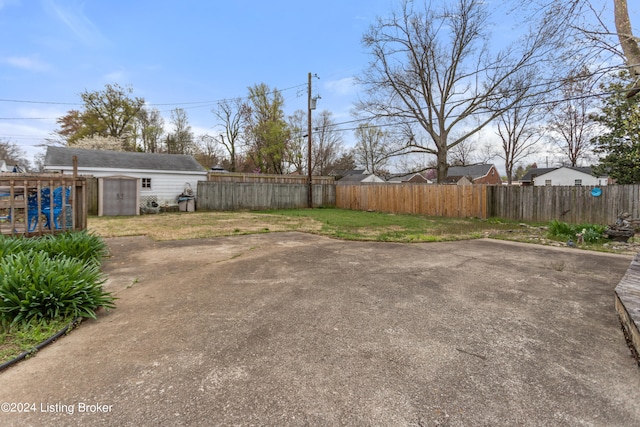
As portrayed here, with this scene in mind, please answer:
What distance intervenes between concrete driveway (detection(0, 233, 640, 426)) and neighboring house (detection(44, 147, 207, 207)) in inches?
510

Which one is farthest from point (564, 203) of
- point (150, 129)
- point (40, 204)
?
point (150, 129)

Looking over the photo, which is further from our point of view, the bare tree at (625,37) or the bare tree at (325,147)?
the bare tree at (325,147)

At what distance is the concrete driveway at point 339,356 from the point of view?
159 centimetres

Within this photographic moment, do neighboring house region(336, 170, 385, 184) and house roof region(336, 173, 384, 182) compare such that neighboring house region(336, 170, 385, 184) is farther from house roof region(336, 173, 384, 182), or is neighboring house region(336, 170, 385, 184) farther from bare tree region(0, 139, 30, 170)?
bare tree region(0, 139, 30, 170)

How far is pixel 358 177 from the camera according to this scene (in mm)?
38656

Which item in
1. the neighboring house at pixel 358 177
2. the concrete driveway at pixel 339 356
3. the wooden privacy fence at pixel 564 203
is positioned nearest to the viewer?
the concrete driveway at pixel 339 356

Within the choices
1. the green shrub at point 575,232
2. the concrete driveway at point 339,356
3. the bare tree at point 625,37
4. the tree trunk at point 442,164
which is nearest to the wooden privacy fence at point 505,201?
the tree trunk at point 442,164

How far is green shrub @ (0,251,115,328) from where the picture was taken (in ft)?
8.59

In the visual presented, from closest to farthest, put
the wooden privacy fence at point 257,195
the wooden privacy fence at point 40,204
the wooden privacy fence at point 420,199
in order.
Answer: the wooden privacy fence at point 40,204 < the wooden privacy fence at point 420,199 < the wooden privacy fence at point 257,195

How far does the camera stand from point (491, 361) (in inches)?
83.2

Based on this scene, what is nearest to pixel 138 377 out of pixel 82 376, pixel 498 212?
pixel 82 376

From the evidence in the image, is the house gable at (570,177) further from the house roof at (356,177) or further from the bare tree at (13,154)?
the bare tree at (13,154)

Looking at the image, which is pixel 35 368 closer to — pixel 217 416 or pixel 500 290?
pixel 217 416

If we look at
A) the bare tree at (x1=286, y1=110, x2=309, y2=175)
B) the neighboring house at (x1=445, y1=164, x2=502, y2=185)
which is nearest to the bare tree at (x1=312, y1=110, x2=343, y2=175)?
the bare tree at (x1=286, y1=110, x2=309, y2=175)
